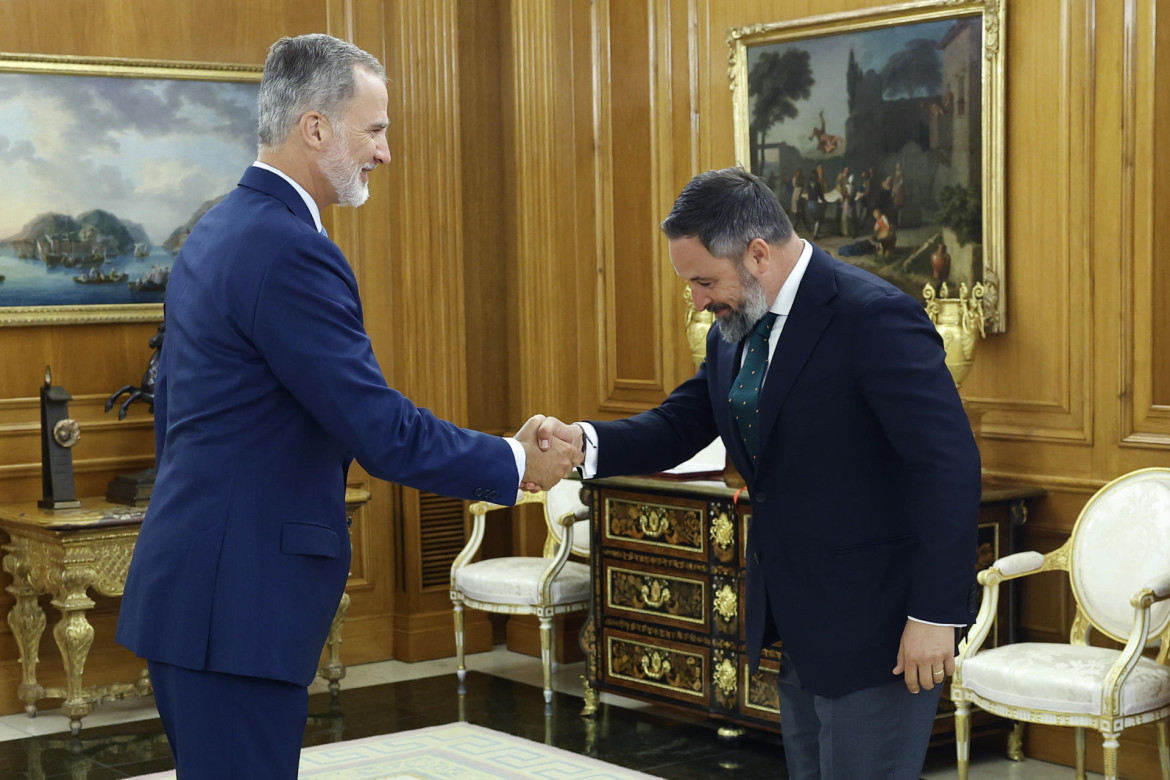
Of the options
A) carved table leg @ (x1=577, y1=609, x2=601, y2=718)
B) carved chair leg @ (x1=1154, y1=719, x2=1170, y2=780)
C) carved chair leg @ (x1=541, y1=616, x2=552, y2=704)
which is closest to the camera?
carved chair leg @ (x1=1154, y1=719, x2=1170, y2=780)

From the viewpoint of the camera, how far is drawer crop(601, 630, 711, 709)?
218 inches

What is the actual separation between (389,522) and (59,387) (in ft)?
6.13

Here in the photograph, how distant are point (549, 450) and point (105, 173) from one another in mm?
3927

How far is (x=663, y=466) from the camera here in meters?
3.37

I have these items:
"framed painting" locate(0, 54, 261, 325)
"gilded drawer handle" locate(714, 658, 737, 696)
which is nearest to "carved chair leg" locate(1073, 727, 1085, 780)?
"gilded drawer handle" locate(714, 658, 737, 696)

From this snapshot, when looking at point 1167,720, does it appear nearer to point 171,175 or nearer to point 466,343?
point 466,343

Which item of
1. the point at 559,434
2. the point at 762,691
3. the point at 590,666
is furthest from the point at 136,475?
the point at 559,434

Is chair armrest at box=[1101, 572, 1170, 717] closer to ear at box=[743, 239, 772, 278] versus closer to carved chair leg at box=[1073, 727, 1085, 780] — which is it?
carved chair leg at box=[1073, 727, 1085, 780]

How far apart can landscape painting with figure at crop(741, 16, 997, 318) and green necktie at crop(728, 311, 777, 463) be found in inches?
105

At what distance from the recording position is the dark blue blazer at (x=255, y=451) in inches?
96.4

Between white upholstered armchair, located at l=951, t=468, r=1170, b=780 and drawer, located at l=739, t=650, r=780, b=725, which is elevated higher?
white upholstered armchair, located at l=951, t=468, r=1170, b=780

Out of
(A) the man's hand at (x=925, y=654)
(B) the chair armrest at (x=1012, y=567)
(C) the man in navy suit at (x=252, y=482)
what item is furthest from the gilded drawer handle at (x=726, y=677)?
(C) the man in navy suit at (x=252, y=482)

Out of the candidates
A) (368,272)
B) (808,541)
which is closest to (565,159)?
(368,272)

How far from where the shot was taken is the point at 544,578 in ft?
20.2
